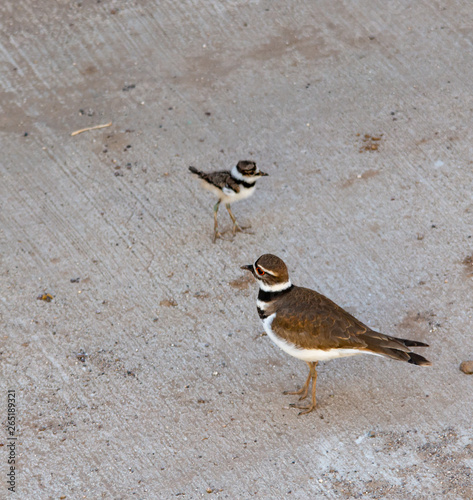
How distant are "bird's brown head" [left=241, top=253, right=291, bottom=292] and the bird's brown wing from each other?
181mm

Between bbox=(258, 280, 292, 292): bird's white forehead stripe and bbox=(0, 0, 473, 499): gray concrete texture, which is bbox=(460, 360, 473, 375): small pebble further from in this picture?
bbox=(258, 280, 292, 292): bird's white forehead stripe

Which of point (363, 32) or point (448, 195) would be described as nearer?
point (448, 195)

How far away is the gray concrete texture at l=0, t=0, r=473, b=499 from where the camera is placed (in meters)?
4.66

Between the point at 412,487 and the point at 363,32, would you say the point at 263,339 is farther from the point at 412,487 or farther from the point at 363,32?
the point at 363,32

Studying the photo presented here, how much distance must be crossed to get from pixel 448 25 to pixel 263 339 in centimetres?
466

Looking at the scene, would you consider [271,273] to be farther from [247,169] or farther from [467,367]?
[467,367]

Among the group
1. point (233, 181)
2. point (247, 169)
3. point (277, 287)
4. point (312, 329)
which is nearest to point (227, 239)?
point (233, 181)

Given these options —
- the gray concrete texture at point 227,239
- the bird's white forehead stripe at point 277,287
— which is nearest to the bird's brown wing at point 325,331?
the bird's white forehead stripe at point 277,287

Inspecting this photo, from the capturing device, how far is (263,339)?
5422mm

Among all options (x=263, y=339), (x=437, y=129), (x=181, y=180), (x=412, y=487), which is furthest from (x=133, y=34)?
(x=412, y=487)

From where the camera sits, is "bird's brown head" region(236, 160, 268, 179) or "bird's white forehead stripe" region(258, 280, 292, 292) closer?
"bird's white forehead stripe" region(258, 280, 292, 292)

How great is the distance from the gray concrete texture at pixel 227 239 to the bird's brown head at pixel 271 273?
2.20ft

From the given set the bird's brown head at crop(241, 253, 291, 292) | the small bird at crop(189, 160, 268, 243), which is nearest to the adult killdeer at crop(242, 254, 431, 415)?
the bird's brown head at crop(241, 253, 291, 292)

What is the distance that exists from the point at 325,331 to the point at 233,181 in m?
→ 1.79
